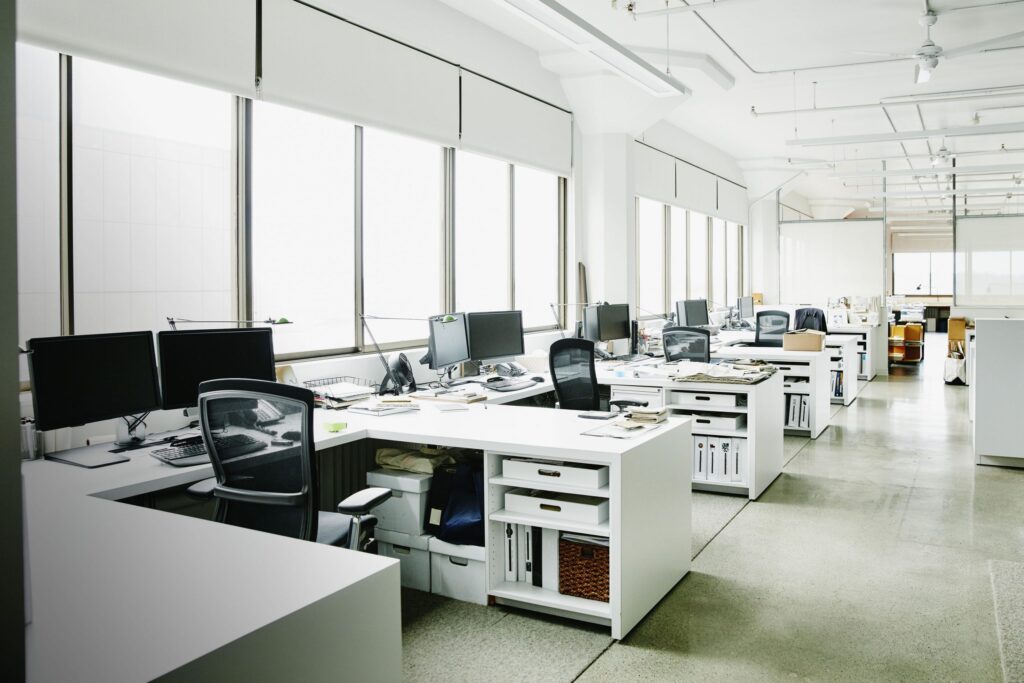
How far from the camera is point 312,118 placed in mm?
4707

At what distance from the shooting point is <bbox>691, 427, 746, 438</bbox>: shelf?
4984 millimetres

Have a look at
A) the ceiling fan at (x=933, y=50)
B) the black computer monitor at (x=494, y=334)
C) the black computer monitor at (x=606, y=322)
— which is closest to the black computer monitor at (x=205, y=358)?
the black computer monitor at (x=494, y=334)

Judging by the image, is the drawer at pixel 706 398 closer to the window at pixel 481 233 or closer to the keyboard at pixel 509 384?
the keyboard at pixel 509 384

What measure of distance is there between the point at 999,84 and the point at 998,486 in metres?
4.52

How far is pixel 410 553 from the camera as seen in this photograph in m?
3.56

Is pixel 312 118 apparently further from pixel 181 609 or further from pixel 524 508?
pixel 181 609

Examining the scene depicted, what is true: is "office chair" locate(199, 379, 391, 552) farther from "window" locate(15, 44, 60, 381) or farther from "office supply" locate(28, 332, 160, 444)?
"window" locate(15, 44, 60, 381)

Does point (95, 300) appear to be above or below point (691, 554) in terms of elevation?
above

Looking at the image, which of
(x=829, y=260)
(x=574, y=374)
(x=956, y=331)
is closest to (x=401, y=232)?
(x=574, y=374)

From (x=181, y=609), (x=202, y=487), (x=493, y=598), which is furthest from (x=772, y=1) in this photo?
(x=181, y=609)

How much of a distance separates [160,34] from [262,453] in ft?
7.12

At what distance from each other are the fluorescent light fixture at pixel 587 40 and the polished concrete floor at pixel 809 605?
2.84 metres

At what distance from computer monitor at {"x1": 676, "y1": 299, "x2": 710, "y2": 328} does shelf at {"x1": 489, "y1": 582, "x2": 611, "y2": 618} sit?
220 inches

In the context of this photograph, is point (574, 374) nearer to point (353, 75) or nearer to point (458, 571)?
point (458, 571)
